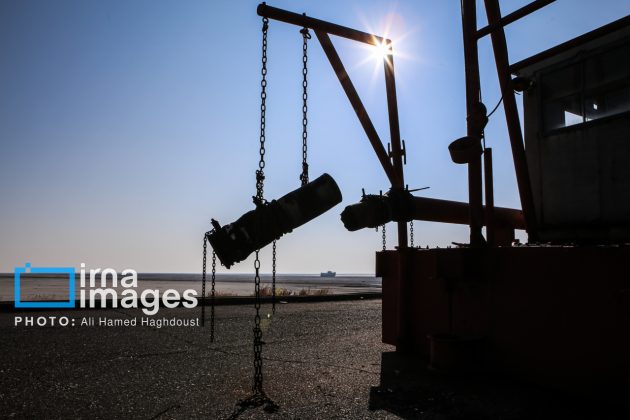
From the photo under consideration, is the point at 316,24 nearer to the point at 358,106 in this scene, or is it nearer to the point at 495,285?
the point at 358,106

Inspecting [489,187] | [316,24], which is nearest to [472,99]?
[489,187]

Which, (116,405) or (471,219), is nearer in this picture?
(116,405)

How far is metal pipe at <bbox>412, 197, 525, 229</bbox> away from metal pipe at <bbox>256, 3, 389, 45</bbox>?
2939mm

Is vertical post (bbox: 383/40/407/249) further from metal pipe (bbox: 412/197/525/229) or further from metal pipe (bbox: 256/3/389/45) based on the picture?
metal pipe (bbox: 412/197/525/229)

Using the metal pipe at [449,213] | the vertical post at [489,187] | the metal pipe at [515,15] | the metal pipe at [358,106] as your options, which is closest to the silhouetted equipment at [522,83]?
the metal pipe at [515,15]

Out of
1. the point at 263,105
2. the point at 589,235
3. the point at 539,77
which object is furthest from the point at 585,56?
the point at 263,105

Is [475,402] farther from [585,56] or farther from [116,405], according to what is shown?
[585,56]

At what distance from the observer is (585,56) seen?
679cm

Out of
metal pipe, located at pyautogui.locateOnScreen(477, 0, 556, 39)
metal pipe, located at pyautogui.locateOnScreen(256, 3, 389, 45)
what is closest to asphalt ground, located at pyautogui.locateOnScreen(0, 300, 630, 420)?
metal pipe, located at pyautogui.locateOnScreen(477, 0, 556, 39)

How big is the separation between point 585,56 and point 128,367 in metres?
8.77

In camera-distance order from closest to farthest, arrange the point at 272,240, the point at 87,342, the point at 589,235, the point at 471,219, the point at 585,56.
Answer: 1. the point at 272,240
2. the point at 471,219
3. the point at 589,235
4. the point at 585,56
5. the point at 87,342

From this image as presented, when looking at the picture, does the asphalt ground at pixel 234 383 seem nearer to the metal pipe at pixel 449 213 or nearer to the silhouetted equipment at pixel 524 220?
the silhouetted equipment at pixel 524 220

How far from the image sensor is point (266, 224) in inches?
200

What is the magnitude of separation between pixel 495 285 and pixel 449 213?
6.38 ft
